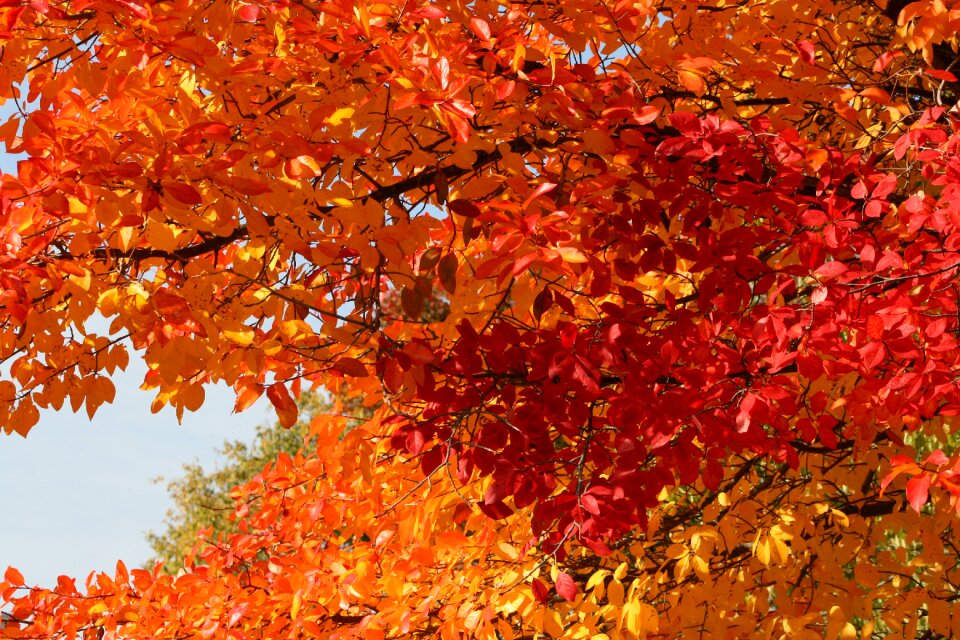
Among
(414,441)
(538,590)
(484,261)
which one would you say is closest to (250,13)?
(484,261)

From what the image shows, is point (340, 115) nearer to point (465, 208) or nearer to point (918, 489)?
point (465, 208)

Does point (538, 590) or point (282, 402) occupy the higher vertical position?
point (282, 402)

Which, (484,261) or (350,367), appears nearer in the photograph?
(350,367)

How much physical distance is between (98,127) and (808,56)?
2595 millimetres

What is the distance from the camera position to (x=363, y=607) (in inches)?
178

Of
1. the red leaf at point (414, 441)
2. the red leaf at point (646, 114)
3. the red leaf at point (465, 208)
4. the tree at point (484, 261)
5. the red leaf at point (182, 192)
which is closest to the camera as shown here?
the red leaf at point (182, 192)

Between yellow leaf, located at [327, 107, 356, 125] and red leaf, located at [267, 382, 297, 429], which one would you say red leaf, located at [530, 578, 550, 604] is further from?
yellow leaf, located at [327, 107, 356, 125]

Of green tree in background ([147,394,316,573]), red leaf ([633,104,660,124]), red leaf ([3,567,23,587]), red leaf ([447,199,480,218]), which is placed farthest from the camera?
green tree in background ([147,394,316,573])

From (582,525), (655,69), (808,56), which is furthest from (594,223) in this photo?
(808,56)

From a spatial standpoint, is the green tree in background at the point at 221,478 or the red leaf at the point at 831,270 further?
the green tree in background at the point at 221,478

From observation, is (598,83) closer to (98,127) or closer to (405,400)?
(405,400)

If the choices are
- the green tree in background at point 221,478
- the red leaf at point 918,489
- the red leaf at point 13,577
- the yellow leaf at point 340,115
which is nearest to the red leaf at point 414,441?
the yellow leaf at point 340,115

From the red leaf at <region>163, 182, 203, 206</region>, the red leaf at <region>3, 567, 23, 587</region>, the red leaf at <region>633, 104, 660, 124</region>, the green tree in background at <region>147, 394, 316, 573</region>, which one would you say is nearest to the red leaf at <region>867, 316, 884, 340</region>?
the red leaf at <region>633, 104, 660, 124</region>

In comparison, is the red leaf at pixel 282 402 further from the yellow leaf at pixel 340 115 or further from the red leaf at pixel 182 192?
the yellow leaf at pixel 340 115
